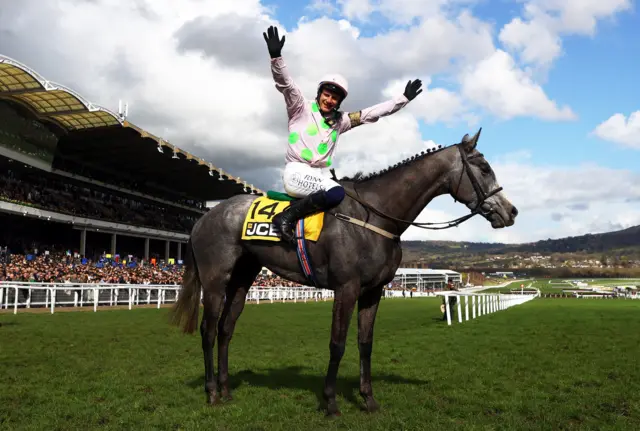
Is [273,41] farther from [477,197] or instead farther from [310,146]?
[477,197]

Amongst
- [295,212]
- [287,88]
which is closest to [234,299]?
[295,212]

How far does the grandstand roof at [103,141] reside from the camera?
25359 millimetres

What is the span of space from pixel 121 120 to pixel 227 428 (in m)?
30.1

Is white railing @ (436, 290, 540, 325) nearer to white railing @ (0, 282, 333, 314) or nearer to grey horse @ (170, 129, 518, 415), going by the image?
white railing @ (0, 282, 333, 314)

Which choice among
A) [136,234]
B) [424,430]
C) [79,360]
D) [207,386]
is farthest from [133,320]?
[136,234]

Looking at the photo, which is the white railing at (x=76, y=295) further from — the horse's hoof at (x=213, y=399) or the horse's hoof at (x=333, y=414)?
the horse's hoof at (x=333, y=414)

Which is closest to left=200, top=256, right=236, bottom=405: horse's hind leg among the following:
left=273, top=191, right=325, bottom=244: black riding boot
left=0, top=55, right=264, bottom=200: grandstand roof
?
left=273, top=191, right=325, bottom=244: black riding boot

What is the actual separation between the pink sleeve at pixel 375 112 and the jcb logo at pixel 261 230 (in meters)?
1.17

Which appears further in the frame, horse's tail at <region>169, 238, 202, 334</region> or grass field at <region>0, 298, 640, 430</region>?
horse's tail at <region>169, 238, 202, 334</region>

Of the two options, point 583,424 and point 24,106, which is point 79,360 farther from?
point 24,106

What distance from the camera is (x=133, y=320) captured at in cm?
1367

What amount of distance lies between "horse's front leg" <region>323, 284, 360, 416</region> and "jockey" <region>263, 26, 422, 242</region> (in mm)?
738

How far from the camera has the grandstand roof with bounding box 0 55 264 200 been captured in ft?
83.2

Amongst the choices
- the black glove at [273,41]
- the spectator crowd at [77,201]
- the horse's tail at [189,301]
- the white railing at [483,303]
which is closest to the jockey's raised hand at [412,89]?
the black glove at [273,41]
